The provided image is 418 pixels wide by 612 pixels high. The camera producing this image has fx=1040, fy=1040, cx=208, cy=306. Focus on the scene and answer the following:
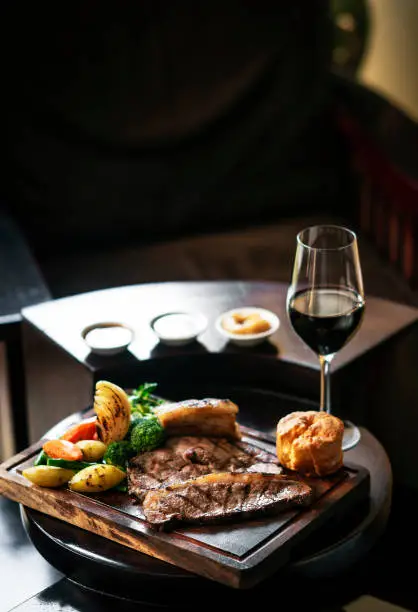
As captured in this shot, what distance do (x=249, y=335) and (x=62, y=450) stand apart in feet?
2.12

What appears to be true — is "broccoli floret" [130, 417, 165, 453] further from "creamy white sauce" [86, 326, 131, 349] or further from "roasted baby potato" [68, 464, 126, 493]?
"creamy white sauce" [86, 326, 131, 349]

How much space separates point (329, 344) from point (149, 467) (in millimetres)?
417

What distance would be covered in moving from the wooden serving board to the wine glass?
0.27 metres

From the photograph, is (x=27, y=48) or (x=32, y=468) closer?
(x=32, y=468)

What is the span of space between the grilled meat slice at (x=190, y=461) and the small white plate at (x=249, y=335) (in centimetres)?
47

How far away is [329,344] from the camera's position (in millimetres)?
1896

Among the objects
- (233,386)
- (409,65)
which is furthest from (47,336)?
(409,65)

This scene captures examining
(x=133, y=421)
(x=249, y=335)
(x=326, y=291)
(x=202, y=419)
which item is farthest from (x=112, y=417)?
(x=249, y=335)

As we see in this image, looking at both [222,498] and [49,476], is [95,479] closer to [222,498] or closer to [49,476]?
[49,476]

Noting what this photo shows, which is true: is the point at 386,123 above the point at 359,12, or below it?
below

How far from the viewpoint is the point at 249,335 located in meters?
2.26

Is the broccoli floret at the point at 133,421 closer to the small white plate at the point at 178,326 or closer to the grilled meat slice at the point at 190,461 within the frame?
the grilled meat slice at the point at 190,461

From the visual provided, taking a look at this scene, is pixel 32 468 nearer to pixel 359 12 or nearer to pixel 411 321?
pixel 411 321

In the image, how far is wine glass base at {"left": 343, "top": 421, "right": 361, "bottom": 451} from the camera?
1.92 meters
